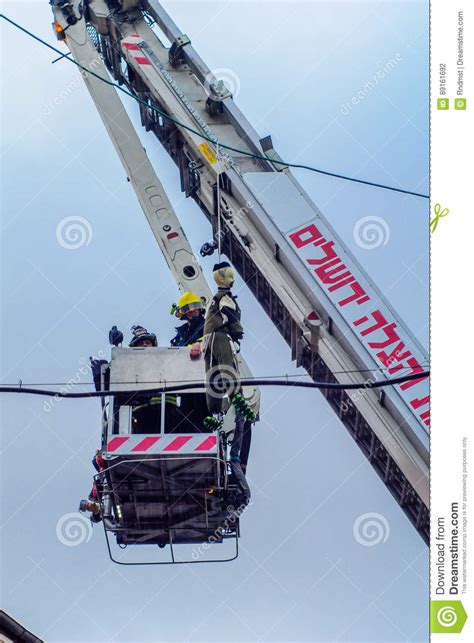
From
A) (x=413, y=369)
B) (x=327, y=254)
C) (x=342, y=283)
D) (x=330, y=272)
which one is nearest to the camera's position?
(x=413, y=369)

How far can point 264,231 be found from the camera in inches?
623

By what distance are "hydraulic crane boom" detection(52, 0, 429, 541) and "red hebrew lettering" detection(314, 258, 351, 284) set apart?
0.05ft

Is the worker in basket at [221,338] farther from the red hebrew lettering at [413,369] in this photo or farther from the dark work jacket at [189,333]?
the red hebrew lettering at [413,369]

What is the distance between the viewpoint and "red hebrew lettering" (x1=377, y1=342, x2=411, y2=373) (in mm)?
14344

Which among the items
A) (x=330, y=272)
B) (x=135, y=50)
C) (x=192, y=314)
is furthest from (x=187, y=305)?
(x=135, y=50)

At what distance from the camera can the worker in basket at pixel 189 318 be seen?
46.5ft

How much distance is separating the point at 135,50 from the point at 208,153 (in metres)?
2.57

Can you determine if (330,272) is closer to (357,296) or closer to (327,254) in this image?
(327,254)

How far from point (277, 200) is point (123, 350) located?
4.34 meters

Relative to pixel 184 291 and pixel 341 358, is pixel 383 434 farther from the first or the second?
pixel 184 291

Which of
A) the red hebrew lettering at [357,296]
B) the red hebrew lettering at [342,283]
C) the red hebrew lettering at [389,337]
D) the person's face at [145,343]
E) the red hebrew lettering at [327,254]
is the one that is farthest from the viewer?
the red hebrew lettering at [327,254]

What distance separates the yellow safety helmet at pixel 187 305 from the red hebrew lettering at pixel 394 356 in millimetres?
2385

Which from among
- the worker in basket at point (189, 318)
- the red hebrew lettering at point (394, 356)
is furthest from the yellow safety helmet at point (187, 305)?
the red hebrew lettering at point (394, 356)
